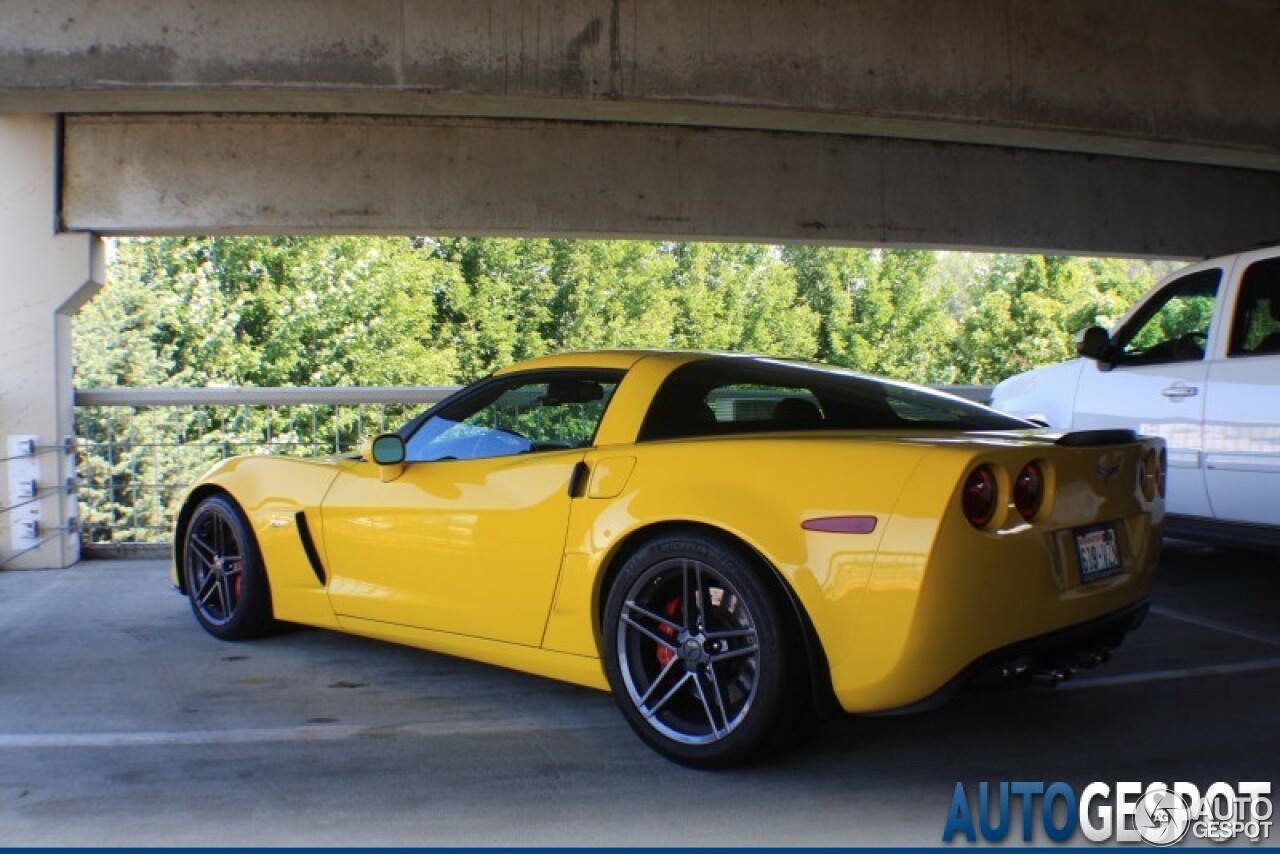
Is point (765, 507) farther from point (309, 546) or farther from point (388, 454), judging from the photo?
point (309, 546)

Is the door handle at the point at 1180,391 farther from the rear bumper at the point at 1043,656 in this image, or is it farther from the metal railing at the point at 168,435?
the rear bumper at the point at 1043,656

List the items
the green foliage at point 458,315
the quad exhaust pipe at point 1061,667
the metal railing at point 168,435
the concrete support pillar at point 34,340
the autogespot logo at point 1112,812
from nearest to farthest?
the autogespot logo at point 1112,812 → the quad exhaust pipe at point 1061,667 → the concrete support pillar at point 34,340 → the metal railing at point 168,435 → the green foliage at point 458,315

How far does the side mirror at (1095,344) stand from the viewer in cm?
642

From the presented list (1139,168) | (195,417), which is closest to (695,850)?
(195,417)

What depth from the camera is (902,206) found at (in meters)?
9.66

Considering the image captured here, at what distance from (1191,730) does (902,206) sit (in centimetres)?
662

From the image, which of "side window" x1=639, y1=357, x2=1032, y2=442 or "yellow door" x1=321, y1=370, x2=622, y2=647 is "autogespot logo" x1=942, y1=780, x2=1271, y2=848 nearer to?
"side window" x1=639, y1=357, x2=1032, y2=442

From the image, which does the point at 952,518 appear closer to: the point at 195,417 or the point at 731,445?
the point at 731,445

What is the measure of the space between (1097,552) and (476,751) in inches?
84.6

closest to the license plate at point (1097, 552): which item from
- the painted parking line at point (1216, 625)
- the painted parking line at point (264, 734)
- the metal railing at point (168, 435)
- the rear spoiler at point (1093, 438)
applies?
the rear spoiler at point (1093, 438)

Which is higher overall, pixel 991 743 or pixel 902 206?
pixel 902 206

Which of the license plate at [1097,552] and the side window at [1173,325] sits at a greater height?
the side window at [1173,325]

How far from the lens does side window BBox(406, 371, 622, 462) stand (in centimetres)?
396

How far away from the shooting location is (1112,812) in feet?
10.2
